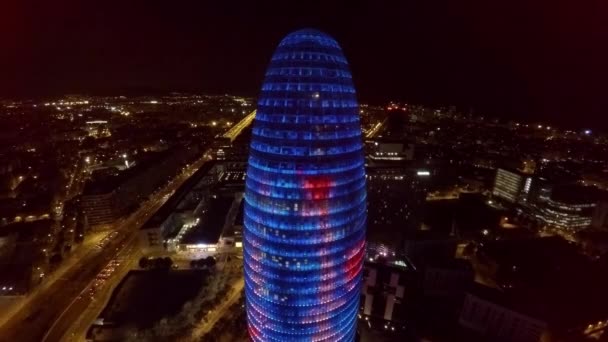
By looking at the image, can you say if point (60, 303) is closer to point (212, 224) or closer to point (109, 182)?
point (212, 224)

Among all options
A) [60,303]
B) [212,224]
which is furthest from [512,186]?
[60,303]

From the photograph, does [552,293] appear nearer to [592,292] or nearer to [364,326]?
[592,292]

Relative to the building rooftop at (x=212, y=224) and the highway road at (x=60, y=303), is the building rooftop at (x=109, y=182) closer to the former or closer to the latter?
the highway road at (x=60, y=303)

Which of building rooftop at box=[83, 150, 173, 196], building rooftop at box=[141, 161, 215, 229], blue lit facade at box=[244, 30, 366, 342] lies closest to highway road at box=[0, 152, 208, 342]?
building rooftop at box=[141, 161, 215, 229]

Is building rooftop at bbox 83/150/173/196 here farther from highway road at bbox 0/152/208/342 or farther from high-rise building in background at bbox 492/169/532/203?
high-rise building in background at bbox 492/169/532/203

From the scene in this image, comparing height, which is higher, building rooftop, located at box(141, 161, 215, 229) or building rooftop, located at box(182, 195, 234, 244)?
building rooftop, located at box(141, 161, 215, 229)
